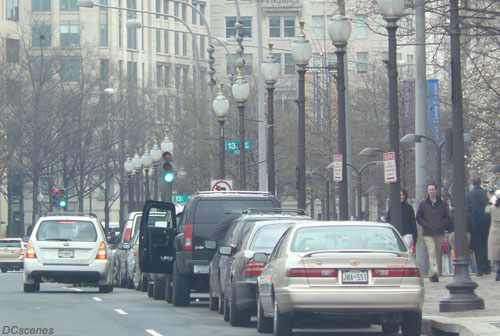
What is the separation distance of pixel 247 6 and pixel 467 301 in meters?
99.8

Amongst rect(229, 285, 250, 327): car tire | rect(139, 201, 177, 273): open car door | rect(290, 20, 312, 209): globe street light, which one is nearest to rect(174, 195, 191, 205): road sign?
rect(290, 20, 312, 209): globe street light

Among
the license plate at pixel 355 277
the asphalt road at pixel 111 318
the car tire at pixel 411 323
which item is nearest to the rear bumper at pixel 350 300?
the license plate at pixel 355 277

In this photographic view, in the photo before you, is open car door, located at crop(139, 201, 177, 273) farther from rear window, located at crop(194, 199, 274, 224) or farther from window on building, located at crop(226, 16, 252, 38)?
window on building, located at crop(226, 16, 252, 38)

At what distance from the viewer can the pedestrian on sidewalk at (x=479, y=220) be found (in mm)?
25516

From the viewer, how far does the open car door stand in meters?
23.8

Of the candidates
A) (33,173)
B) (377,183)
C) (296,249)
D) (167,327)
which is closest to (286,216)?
(167,327)

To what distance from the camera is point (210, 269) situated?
21.0 meters

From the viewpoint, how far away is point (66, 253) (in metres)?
27.3

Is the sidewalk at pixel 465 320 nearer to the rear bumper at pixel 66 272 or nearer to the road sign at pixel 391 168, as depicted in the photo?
the road sign at pixel 391 168

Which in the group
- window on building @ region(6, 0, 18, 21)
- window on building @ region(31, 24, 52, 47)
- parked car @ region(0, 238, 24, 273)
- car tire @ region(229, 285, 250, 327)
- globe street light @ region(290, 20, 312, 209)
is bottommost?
parked car @ region(0, 238, 24, 273)

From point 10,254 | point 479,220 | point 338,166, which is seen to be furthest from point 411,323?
point 10,254

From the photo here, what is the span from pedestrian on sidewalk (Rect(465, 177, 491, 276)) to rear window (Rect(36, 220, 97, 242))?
7.97 metres

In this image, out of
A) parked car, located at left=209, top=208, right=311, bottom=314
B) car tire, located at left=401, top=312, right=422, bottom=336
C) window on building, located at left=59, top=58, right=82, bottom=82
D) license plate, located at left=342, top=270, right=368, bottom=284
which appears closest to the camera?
license plate, located at left=342, top=270, right=368, bottom=284

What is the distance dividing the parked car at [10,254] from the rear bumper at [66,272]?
28913 mm
